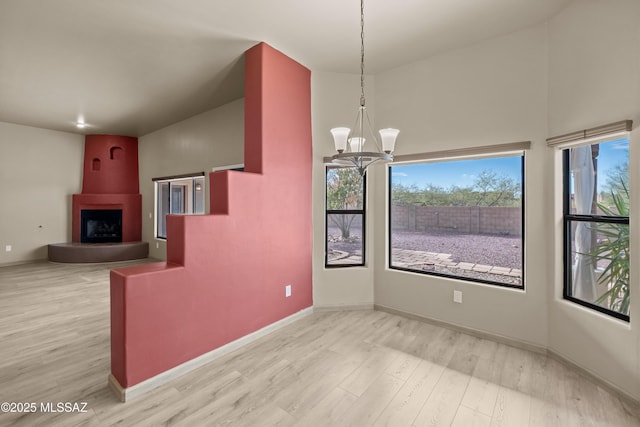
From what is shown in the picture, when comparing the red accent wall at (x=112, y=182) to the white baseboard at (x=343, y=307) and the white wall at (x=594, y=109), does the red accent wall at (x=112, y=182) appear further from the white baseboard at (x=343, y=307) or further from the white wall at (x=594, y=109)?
the white wall at (x=594, y=109)

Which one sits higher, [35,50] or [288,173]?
[35,50]

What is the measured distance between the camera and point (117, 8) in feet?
8.55

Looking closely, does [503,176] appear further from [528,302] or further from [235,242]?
[235,242]

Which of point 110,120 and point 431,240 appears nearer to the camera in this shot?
point 431,240

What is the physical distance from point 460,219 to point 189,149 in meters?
5.04

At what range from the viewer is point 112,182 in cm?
729

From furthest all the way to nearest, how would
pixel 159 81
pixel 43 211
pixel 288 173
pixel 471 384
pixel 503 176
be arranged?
pixel 43 211, pixel 159 81, pixel 288 173, pixel 503 176, pixel 471 384

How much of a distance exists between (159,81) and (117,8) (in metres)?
1.55

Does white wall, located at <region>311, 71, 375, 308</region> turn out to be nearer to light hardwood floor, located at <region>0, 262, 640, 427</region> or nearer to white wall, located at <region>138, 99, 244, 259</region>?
light hardwood floor, located at <region>0, 262, 640, 427</region>

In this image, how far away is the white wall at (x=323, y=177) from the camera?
381 cm

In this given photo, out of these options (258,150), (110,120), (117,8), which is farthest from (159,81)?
(110,120)

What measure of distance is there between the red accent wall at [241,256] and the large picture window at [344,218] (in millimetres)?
314

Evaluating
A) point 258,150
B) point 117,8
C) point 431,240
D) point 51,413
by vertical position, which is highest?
point 117,8

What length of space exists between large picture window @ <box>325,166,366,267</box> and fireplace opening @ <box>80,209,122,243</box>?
19.8ft
